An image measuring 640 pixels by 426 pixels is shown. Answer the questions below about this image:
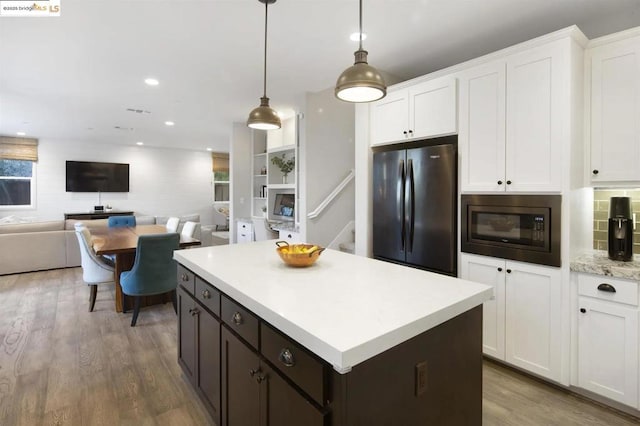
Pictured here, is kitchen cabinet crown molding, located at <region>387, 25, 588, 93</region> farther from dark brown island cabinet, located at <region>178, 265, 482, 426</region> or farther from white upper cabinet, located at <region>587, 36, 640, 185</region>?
dark brown island cabinet, located at <region>178, 265, 482, 426</region>

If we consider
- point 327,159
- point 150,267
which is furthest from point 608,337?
point 150,267

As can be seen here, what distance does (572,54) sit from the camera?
2.06 meters

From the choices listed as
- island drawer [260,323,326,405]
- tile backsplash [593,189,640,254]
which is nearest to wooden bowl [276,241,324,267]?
island drawer [260,323,326,405]

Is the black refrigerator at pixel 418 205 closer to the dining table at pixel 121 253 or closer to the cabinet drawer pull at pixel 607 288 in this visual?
the cabinet drawer pull at pixel 607 288

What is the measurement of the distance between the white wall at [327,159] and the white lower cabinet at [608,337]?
269cm

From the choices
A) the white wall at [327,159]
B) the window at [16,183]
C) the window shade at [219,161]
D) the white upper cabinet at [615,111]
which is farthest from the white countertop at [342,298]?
the window shade at [219,161]

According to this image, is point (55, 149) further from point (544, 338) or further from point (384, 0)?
point (544, 338)

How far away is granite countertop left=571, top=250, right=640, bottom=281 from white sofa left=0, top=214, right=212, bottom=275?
4.98 metres

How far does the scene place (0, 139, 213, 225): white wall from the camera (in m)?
7.75

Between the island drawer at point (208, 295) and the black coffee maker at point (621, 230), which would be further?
the black coffee maker at point (621, 230)

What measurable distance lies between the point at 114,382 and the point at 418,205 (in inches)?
103

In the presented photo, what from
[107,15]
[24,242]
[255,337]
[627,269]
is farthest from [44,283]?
[627,269]

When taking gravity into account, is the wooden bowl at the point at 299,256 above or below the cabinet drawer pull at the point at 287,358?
above

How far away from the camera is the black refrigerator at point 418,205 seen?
8.61 ft
